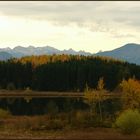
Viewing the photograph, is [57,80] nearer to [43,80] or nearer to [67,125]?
[43,80]

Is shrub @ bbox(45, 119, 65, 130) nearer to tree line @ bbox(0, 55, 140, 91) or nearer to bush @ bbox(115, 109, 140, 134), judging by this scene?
bush @ bbox(115, 109, 140, 134)

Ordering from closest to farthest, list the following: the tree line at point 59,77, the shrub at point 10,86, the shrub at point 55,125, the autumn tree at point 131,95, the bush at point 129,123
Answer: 1. the bush at point 129,123
2. the shrub at point 55,125
3. the autumn tree at point 131,95
4. the shrub at point 10,86
5. the tree line at point 59,77

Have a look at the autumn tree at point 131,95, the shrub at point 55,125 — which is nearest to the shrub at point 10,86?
the autumn tree at point 131,95

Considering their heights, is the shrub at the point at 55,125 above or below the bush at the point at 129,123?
below

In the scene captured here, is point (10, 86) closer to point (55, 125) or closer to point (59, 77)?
point (59, 77)

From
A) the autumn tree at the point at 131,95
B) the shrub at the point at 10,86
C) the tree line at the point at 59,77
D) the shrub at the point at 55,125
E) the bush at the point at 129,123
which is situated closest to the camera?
the bush at the point at 129,123

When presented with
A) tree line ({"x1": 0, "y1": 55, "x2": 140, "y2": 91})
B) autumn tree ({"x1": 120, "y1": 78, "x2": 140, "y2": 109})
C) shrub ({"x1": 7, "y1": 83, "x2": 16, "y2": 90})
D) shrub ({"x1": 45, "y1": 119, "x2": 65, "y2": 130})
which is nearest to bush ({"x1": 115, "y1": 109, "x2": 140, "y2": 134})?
shrub ({"x1": 45, "y1": 119, "x2": 65, "y2": 130})

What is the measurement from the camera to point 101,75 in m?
137

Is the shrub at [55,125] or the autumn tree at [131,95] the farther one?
the autumn tree at [131,95]

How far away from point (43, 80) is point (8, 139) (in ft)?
354

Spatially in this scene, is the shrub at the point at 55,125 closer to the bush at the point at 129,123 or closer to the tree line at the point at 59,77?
the bush at the point at 129,123

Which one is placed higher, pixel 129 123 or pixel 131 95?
pixel 129 123

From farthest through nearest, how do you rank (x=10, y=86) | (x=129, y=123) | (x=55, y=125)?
(x=10, y=86) < (x=55, y=125) < (x=129, y=123)

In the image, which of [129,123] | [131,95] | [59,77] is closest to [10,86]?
[59,77]
